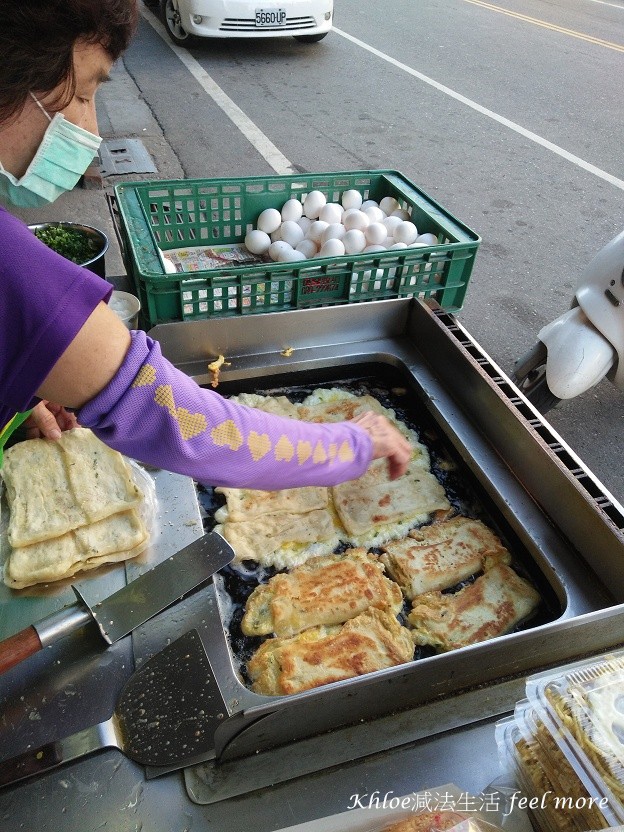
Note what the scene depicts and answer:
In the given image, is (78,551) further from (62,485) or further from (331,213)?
(331,213)

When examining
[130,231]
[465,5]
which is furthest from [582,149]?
[465,5]

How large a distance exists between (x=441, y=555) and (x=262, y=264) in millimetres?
1346

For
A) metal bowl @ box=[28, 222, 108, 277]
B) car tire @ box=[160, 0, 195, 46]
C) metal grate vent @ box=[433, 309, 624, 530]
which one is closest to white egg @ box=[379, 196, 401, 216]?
metal grate vent @ box=[433, 309, 624, 530]

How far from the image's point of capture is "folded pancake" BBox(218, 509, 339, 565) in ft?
6.27

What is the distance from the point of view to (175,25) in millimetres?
9977

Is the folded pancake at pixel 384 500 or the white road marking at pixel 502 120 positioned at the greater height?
the folded pancake at pixel 384 500

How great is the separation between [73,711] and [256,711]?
499mm

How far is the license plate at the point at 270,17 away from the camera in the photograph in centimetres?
933

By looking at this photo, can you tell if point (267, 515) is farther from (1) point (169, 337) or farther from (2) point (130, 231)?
(2) point (130, 231)

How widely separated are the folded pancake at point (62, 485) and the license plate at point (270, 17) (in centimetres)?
959

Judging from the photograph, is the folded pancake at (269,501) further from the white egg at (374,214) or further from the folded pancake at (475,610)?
the white egg at (374,214)

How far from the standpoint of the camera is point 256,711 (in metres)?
1.28

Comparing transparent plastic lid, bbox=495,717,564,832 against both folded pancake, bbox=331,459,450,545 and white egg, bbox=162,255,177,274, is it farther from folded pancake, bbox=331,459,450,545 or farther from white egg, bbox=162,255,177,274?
white egg, bbox=162,255,177,274

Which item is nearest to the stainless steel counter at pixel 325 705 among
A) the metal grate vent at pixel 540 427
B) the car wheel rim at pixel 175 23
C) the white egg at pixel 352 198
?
Result: the metal grate vent at pixel 540 427
